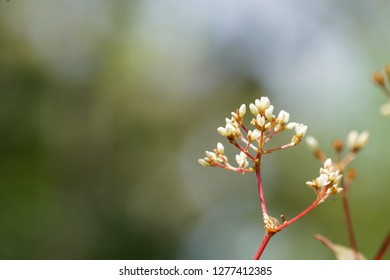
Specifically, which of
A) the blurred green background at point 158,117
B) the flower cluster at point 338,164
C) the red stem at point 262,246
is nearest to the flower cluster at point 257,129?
the flower cluster at point 338,164

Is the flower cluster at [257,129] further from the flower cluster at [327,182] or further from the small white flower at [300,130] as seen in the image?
the flower cluster at [327,182]

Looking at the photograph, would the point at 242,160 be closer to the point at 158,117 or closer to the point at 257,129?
the point at 257,129

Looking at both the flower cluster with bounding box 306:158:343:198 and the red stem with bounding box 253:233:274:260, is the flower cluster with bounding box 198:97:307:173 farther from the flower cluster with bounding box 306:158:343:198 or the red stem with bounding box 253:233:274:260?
the red stem with bounding box 253:233:274:260

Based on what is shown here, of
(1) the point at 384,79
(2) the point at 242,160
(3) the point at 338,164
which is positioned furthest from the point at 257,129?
(1) the point at 384,79

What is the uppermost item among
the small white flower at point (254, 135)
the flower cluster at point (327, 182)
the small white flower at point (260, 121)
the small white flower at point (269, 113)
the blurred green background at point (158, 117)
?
the small white flower at point (269, 113)

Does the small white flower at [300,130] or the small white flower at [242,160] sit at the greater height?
the small white flower at [300,130]

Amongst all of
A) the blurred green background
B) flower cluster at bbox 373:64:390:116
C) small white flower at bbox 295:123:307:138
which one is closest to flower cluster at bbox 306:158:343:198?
small white flower at bbox 295:123:307:138
